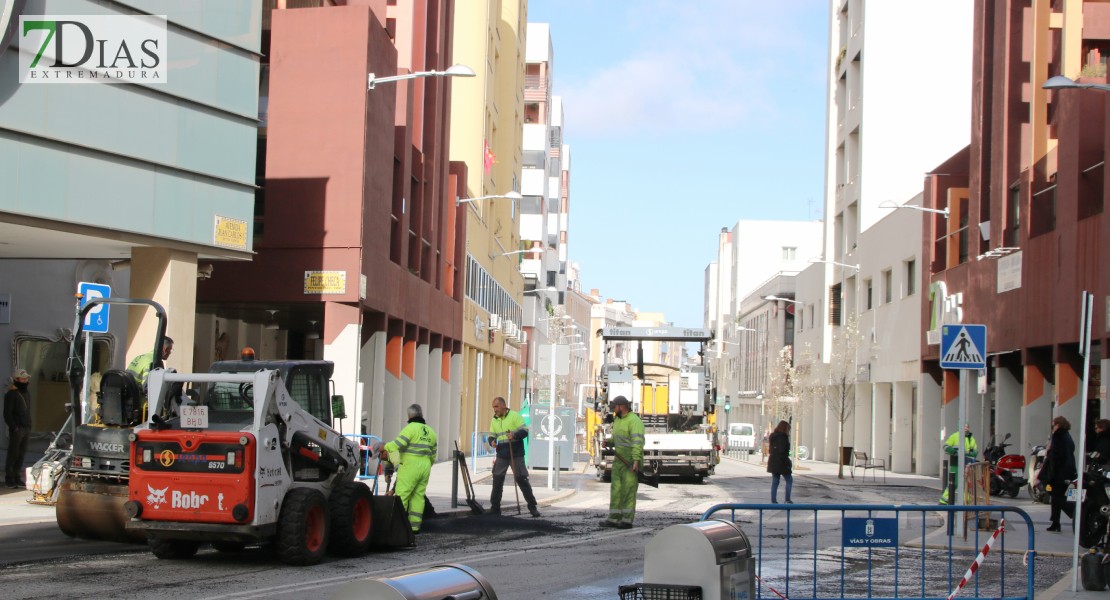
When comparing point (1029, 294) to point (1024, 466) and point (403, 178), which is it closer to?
point (1024, 466)

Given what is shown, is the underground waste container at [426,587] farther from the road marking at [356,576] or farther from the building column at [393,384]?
the building column at [393,384]

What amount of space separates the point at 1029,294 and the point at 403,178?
15.8 meters

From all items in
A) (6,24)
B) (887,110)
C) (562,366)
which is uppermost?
(887,110)

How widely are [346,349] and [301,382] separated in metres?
12.3

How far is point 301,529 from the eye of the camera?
1259 cm

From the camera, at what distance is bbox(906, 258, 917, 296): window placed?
4541 centimetres

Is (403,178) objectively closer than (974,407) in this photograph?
Yes

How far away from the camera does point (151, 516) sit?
1241cm

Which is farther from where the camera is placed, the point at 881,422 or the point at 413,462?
the point at 881,422

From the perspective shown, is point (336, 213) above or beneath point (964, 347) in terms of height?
above

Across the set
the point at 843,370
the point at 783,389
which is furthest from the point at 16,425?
the point at 783,389

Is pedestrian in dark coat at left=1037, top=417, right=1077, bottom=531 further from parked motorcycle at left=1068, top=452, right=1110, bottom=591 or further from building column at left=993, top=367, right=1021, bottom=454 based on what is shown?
building column at left=993, top=367, right=1021, bottom=454

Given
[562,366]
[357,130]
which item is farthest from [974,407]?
[357,130]

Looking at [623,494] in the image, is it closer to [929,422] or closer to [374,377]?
[374,377]
